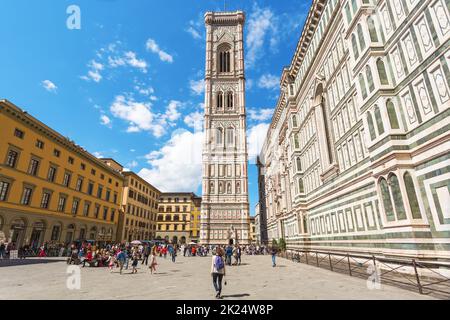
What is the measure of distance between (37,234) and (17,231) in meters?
2.85

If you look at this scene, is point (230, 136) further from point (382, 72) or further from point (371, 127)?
point (382, 72)

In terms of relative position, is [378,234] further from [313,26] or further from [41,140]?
[41,140]

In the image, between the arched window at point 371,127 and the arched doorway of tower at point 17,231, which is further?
the arched doorway of tower at point 17,231

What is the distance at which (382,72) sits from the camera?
39.8ft

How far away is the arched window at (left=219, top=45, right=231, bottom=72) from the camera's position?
2650 inches

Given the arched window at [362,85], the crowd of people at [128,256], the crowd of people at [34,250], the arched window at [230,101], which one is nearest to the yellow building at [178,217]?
the arched window at [230,101]

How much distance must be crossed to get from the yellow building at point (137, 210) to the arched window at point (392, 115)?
4807 cm

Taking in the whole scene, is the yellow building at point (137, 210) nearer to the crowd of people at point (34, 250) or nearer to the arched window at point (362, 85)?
the crowd of people at point (34, 250)

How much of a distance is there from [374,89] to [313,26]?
573 inches

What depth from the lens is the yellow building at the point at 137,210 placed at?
48719mm

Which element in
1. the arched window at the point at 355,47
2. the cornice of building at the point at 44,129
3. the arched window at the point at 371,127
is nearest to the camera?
the arched window at the point at 371,127

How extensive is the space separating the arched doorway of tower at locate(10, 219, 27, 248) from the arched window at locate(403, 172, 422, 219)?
33.3 meters

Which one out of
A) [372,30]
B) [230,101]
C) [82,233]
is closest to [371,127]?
[372,30]
